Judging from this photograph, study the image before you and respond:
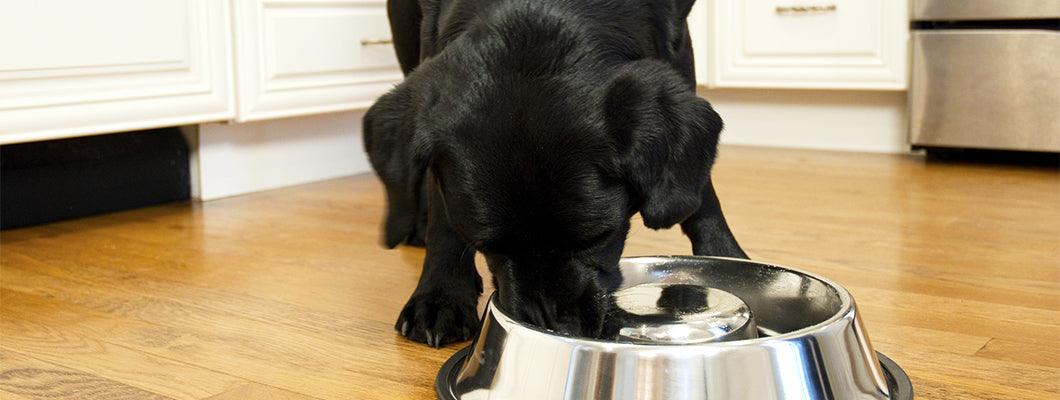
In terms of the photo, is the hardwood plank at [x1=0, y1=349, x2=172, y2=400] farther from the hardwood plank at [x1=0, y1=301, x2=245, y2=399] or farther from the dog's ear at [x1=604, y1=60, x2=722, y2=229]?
the dog's ear at [x1=604, y1=60, x2=722, y2=229]

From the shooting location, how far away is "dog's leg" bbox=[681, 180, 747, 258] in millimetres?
1910

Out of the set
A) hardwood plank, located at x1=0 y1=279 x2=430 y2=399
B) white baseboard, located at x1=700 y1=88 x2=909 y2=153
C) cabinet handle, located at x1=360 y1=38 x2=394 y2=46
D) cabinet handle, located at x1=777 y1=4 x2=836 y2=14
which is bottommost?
white baseboard, located at x1=700 y1=88 x2=909 y2=153

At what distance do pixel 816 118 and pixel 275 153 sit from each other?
1.91 metres

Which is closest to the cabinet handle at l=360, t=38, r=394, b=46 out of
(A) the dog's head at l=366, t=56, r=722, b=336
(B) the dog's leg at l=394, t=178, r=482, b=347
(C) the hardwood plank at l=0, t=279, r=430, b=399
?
(C) the hardwood plank at l=0, t=279, r=430, b=399

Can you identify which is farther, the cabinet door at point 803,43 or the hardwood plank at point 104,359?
the cabinet door at point 803,43

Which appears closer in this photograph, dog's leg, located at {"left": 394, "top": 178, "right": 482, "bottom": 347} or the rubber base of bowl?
the rubber base of bowl

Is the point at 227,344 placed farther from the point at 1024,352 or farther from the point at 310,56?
the point at 310,56

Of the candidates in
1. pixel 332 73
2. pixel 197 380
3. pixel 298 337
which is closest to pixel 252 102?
pixel 332 73

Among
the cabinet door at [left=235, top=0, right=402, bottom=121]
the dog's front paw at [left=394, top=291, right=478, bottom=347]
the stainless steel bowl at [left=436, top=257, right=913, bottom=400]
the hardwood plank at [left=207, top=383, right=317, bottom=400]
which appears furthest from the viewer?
the cabinet door at [left=235, top=0, right=402, bottom=121]

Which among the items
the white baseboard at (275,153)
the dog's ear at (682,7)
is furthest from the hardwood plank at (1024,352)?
the white baseboard at (275,153)

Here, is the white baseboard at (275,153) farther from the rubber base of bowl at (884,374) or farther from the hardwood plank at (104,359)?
the rubber base of bowl at (884,374)

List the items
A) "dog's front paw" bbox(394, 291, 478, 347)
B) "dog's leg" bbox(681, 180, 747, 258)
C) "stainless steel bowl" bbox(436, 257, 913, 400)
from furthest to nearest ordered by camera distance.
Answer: "dog's leg" bbox(681, 180, 747, 258)
"dog's front paw" bbox(394, 291, 478, 347)
"stainless steel bowl" bbox(436, 257, 913, 400)

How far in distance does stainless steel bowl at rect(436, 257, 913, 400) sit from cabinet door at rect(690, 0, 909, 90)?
2416 millimetres

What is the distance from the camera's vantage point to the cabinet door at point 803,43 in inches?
146
